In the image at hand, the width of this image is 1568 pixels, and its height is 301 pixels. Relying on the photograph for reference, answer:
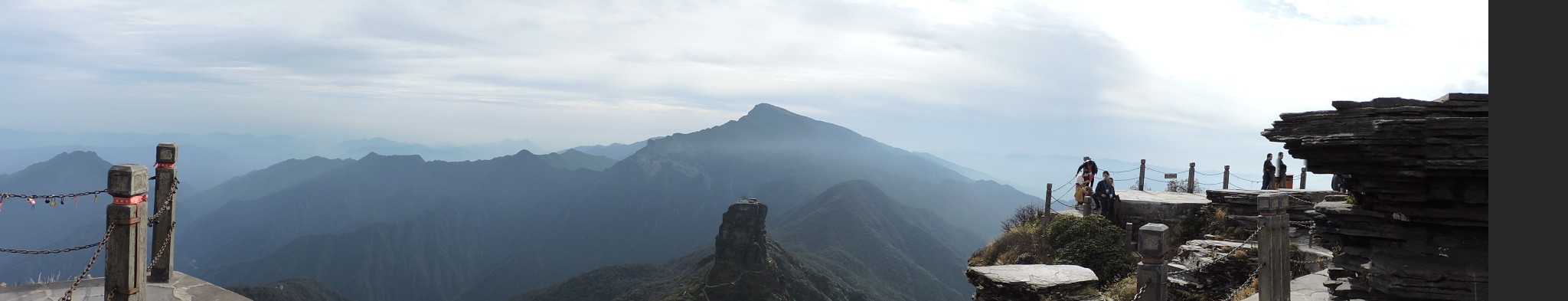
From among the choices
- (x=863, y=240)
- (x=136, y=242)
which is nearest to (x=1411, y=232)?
(x=136, y=242)

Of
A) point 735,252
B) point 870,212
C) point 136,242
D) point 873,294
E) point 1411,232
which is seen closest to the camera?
point 136,242

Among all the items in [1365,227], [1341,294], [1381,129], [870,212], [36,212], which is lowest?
[36,212]

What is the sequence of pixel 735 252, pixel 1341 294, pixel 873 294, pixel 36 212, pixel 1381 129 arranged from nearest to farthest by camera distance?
pixel 1381 129, pixel 1341 294, pixel 735 252, pixel 873 294, pixel 36 212

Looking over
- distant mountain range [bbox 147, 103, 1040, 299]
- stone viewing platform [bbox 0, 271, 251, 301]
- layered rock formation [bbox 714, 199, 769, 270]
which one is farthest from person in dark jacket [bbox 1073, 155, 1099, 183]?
distant mountain range [bbox 147, 103, 1040, 299]

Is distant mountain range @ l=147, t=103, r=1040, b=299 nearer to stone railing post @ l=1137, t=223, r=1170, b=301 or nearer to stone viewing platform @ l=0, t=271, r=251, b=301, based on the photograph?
stone viewing platform @ l=0, t=271, r=251, b=301

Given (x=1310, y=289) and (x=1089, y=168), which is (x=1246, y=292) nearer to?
(x=1310, y=289)

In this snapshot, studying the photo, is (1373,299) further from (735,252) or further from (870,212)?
(870,212)
